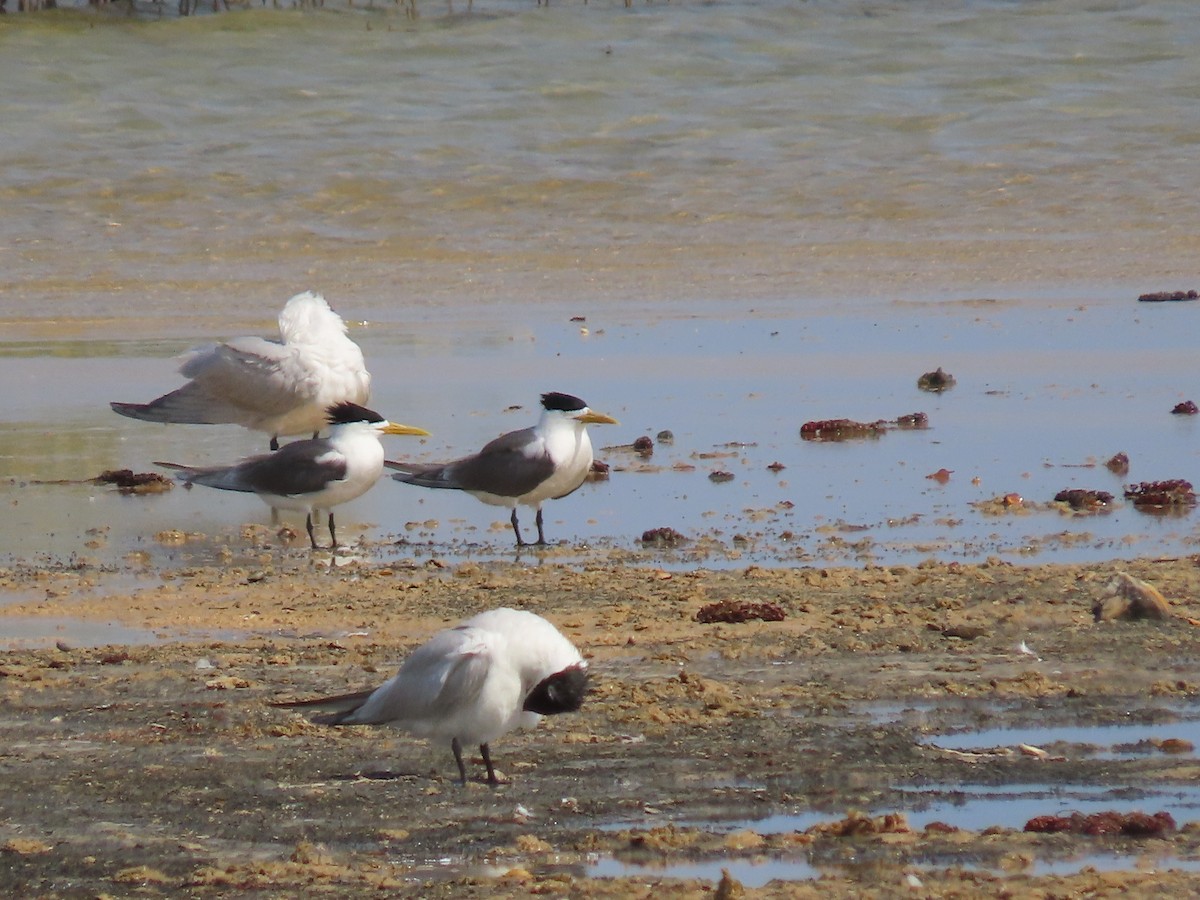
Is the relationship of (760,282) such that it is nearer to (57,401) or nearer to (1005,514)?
(57,401)

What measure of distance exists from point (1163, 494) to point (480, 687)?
432cm

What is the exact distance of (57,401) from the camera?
11836mm

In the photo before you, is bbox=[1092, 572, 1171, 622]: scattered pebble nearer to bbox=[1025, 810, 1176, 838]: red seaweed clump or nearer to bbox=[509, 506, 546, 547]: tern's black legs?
bbox=[1025, 810, 1176, 838]: red seaweed clump

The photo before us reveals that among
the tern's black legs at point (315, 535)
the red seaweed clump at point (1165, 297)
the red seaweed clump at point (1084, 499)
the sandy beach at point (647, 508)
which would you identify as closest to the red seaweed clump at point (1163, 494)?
the red seaweed clump at point (1084, 499)

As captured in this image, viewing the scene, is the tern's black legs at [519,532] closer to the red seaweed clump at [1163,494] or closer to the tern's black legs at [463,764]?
the red seaweed clump at [1163,494]

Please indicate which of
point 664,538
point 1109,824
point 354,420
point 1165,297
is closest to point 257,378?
point 354,420

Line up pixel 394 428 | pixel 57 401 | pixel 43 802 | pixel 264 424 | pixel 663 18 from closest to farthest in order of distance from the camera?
1. pixel 43 802
2. pixel 394 428
3. pixel 264 424
4. pixel 57 401
5. pixel 663 18

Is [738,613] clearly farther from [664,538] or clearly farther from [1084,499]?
[1084,499]

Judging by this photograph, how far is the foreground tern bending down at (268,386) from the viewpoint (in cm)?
1080

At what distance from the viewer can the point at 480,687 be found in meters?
5.05

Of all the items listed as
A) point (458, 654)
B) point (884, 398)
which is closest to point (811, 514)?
point (884, 398)

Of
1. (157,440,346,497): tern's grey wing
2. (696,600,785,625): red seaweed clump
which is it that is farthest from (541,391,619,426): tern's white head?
(696,600,785,625): red seaweed clump

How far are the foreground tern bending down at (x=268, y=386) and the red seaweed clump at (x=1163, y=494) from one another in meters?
4.17

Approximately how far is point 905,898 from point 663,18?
95.0ft
